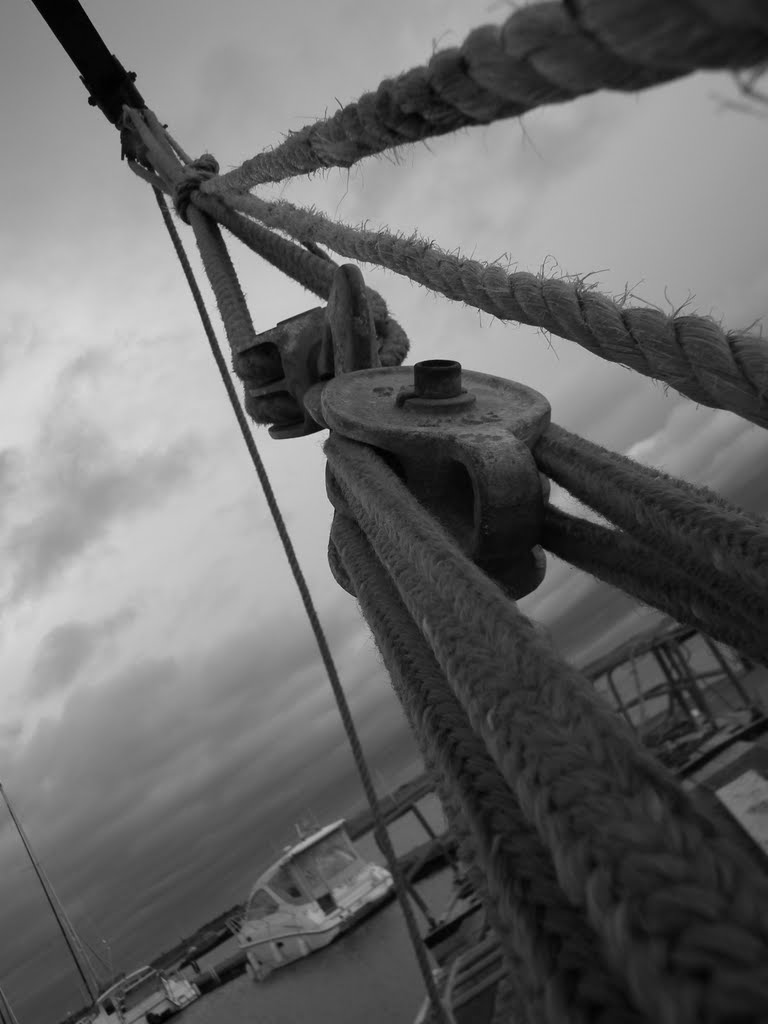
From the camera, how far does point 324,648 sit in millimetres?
2760

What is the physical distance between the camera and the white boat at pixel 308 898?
542 inches

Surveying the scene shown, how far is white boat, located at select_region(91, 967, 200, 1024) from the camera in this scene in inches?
645

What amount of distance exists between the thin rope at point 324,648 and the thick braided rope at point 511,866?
4.80 feet

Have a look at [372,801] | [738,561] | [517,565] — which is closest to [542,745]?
[738,561]

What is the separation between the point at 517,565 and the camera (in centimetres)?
148

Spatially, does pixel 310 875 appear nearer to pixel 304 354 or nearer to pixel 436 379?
pixel 304 354

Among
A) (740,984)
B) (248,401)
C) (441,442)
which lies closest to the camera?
(740,984)

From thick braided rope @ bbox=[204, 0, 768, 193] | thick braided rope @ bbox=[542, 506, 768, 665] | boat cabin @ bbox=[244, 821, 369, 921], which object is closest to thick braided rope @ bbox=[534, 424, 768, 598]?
thick braided rope @ bbox=[542, 506, 768, 665]

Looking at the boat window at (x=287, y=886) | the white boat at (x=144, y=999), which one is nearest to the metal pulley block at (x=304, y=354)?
the boat window at (x=287, y=886)

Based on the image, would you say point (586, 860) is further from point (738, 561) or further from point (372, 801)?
point (372, 801)

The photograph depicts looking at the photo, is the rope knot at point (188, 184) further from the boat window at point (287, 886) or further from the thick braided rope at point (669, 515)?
the boat window at point (287, 886)

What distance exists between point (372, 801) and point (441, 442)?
161 cm

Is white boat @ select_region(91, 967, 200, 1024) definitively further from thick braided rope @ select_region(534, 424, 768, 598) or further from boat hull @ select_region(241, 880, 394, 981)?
thick braided rope @ select_region(534, 424, 768, 598)

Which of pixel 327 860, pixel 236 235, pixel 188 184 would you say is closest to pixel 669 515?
pixel 236 235
